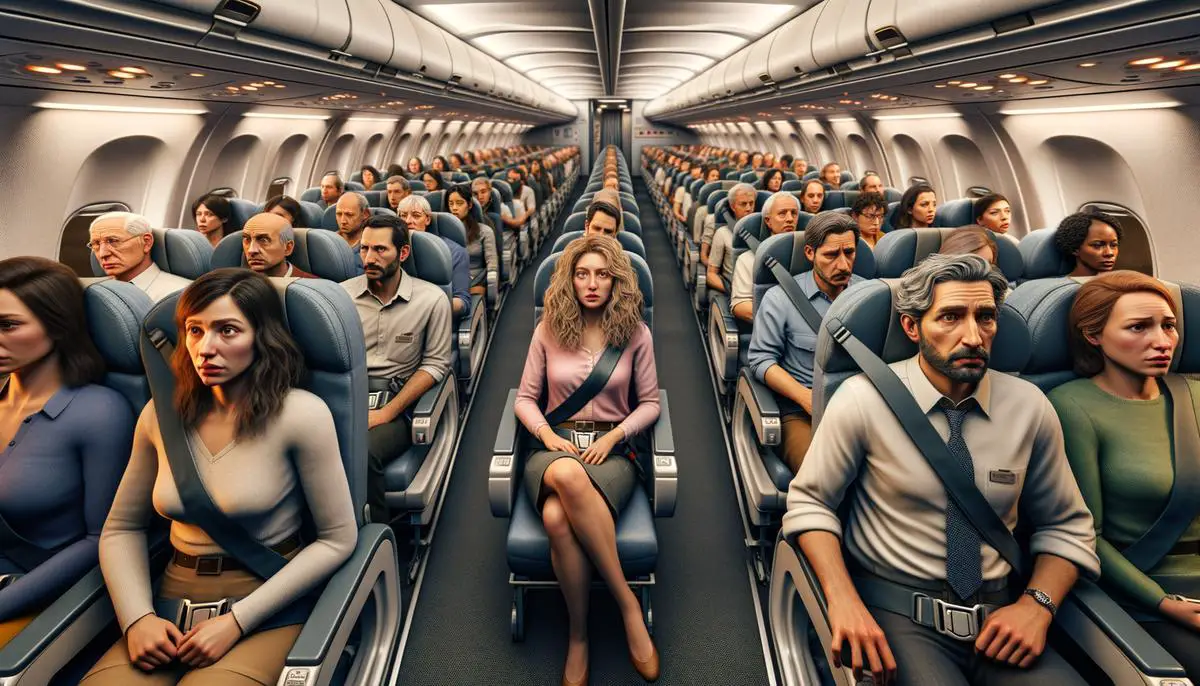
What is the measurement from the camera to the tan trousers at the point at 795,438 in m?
2.63

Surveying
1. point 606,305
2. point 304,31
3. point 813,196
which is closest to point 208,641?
point 606,305

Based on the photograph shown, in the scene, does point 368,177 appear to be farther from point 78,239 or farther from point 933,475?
point 933,475

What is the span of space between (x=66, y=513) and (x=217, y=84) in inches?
179

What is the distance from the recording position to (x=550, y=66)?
49.0ft

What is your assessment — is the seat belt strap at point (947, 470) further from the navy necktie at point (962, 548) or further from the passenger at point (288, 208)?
the passenger at point (288, 208)

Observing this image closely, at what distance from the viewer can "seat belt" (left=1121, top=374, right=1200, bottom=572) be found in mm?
1682

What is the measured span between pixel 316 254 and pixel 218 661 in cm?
220

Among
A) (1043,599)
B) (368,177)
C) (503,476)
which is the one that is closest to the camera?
(1043,599)

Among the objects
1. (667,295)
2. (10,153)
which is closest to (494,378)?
(667,295)

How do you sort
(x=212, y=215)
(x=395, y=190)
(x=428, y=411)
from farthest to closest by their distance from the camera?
(x=395, y=190) < (x=212, y=215) < (x=428, y=411)

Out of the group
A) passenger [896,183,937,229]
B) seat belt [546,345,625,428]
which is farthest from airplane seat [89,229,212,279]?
passenger [896,183,937,229]

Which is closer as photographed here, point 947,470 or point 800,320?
point 947,470

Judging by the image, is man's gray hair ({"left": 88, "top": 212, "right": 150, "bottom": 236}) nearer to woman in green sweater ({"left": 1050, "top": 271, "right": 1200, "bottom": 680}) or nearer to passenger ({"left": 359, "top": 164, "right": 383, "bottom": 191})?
woman in green sweater ({"left": 1050, "top": 271, "right": 1200, "bottom": 680})

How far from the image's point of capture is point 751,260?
4090mm
